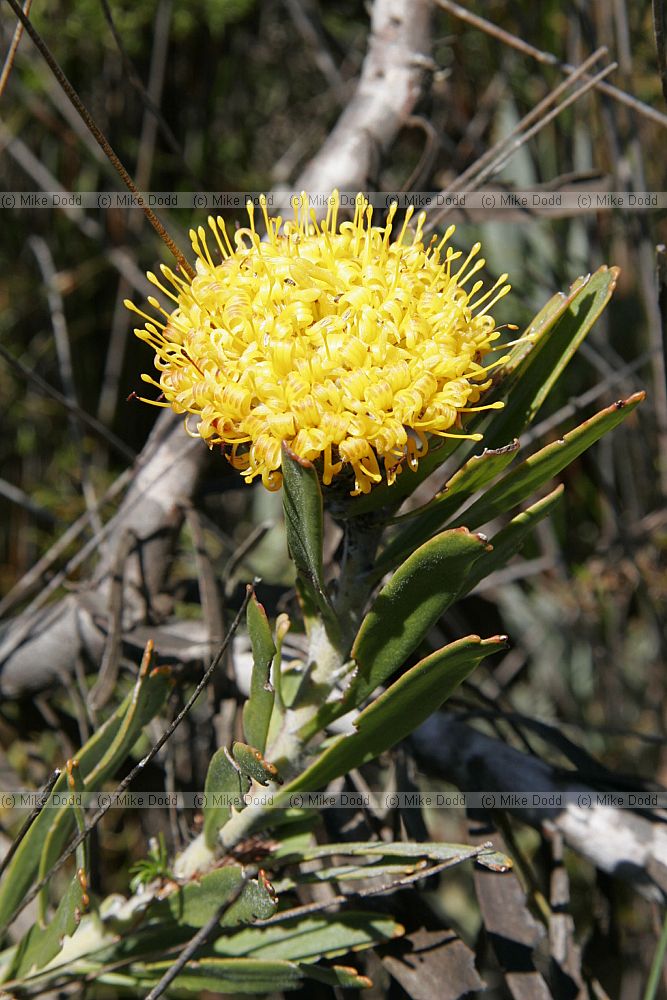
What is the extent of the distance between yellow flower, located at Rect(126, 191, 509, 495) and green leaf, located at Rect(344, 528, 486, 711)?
0.22ft

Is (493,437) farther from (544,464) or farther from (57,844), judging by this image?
(57,844)

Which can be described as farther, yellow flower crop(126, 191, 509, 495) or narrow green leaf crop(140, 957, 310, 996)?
narrow green leaf crop(140, 957, 310, 996)

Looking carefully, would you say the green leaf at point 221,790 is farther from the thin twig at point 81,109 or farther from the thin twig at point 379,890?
the thin twig at point 81,109

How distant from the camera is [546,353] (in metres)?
0.73

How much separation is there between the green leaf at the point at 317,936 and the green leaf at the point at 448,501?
34cm

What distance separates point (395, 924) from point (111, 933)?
31cm

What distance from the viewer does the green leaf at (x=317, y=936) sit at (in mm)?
763

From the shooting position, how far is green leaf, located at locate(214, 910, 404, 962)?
76cm

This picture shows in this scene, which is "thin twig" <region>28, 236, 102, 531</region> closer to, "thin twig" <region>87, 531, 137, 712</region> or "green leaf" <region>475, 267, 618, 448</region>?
"thin twig" <region>87, 531, 137, 712</region>

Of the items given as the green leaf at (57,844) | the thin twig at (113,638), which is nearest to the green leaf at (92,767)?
the green leaf at (57,844)

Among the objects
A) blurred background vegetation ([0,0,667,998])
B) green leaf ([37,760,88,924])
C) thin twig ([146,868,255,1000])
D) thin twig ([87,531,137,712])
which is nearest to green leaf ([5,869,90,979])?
green leaf ([37,760,88,924])

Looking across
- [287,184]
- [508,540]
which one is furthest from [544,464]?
[287,184]

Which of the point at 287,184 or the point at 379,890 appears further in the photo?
the point at 287,184

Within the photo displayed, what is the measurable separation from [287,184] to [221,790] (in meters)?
1.48
